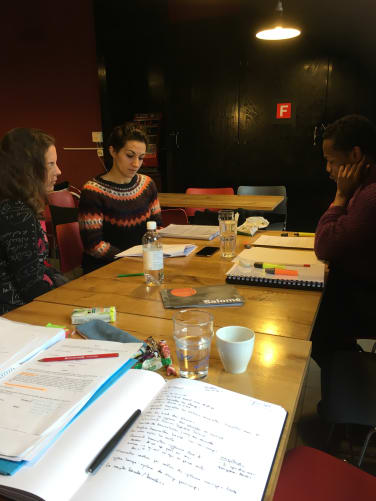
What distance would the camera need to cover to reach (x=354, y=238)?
1.47 meters

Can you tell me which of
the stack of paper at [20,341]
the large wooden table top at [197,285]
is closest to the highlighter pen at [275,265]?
the large wooden table top at [197,285]

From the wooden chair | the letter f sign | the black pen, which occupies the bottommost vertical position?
the wooden chair

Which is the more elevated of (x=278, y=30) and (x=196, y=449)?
(x=278, y=30)

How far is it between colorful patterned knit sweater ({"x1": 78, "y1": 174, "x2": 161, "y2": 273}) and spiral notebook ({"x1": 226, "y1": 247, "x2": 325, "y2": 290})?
0.81 meters

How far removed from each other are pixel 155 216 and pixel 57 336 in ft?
5.34

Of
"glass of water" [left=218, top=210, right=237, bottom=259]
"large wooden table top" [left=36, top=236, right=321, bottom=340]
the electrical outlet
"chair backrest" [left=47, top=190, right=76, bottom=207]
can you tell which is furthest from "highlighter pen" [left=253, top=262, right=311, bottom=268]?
the electrical outlet

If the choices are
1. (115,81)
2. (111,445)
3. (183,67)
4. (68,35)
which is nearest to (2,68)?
(68,35)

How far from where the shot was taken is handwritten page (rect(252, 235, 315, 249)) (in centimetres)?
185

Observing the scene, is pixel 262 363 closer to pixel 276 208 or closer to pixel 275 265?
pixel 275 265

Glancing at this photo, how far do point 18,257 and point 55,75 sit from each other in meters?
4.46

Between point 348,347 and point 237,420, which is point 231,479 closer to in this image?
point 237,420

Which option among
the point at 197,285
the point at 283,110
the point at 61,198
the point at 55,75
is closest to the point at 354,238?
the point at 197,285

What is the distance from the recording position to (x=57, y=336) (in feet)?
3.06

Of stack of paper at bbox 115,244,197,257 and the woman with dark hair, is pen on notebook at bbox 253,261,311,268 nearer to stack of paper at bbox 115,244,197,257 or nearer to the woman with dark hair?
stack of paper at bbox 115,244,197,257
